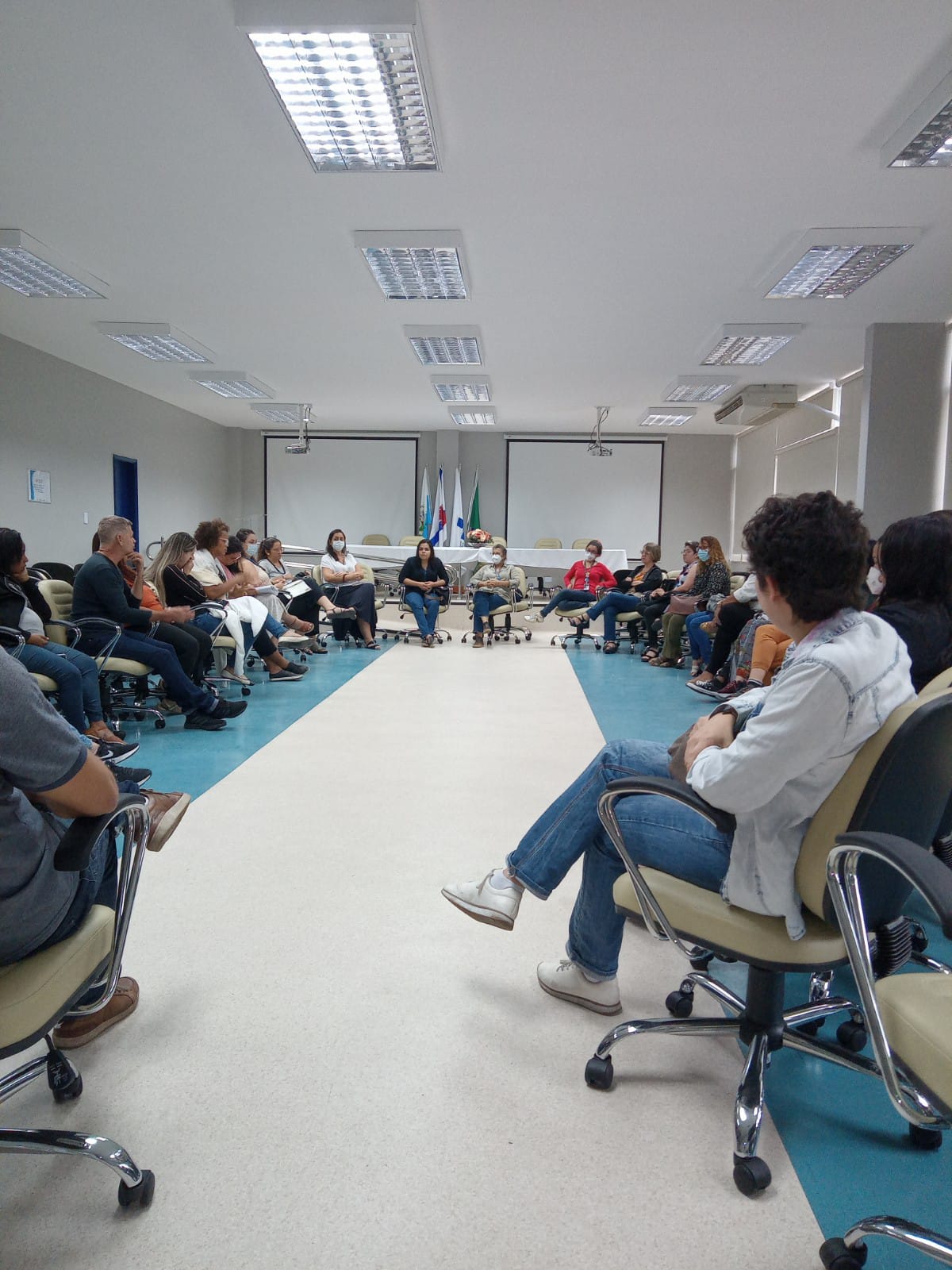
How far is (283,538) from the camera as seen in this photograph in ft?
49.9

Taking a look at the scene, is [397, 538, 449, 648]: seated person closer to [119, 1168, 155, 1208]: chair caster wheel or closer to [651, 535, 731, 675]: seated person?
[651, 535, 731, 675]: seated person

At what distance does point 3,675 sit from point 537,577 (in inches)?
515

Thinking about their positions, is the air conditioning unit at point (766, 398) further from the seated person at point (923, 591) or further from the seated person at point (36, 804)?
the seated person at point (36, 804)

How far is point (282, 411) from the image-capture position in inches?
492

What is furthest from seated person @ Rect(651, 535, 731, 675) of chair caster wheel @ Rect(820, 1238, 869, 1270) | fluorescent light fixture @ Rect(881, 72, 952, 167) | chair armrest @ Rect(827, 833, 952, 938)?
chair caster wheel @ Rect(820, 1238, 869, 1270)

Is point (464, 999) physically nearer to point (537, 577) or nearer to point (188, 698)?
point (188, 698)

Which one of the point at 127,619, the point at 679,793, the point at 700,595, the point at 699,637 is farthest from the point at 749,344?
the point at 679,793

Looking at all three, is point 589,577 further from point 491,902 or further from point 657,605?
point 491,902

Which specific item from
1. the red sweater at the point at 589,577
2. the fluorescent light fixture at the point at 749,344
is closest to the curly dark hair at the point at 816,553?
the fluorescent light fixture at the point at 749,344

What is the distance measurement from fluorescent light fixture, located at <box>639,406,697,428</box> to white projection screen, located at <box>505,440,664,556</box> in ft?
3.91

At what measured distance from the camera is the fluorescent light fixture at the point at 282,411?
39.3 feet

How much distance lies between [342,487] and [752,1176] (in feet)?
47.6

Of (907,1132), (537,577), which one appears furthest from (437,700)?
(537,577)

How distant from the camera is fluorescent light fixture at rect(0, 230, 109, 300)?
17.8 feet
